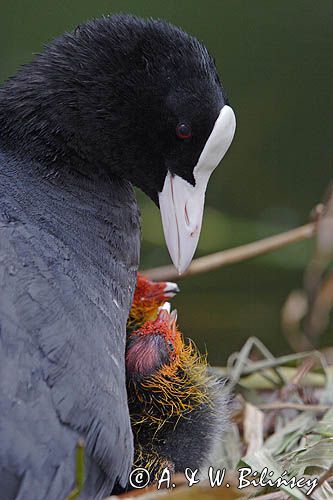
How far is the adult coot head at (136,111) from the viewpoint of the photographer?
185 cm

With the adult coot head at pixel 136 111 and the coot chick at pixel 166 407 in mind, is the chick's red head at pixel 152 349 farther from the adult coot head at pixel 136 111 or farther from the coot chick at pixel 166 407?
the adult coot head at pixel 136 111

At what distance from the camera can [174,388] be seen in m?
1.88

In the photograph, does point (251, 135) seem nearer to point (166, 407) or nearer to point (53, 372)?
point (166, 407)

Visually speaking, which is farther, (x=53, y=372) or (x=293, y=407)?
(x=293, y=407)

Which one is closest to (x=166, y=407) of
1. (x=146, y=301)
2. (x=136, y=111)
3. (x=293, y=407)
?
(x=146, y=301)

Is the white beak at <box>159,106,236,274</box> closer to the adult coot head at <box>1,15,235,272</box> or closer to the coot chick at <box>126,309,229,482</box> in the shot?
the adult coot head at <box>1,15,235,272</box>

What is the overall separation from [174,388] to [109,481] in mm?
274

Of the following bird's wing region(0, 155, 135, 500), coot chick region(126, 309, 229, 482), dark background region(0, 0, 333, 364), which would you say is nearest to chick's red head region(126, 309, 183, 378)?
coot chick region(126, 309, 229, 482)

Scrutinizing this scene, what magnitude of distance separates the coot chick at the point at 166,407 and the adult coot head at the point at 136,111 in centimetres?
15

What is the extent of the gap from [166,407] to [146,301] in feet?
0.91

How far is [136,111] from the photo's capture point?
190 centimetres

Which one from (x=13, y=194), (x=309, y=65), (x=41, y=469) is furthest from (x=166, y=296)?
(x=309, y=65)

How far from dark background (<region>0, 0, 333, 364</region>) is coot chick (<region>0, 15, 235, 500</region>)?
108 centimetres

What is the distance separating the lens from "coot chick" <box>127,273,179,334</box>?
6.79 ft
